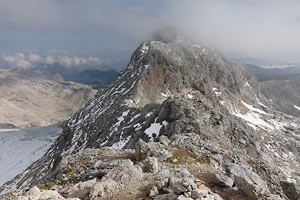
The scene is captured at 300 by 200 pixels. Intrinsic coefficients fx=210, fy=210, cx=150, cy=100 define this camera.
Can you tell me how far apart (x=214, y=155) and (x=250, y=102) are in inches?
7553

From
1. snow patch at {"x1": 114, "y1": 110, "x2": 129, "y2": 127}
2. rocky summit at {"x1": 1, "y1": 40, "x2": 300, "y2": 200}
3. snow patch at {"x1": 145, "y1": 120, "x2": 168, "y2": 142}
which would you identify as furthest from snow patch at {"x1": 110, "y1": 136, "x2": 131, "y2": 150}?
snow patch at {"x1": 114, "y1": 110, "x2": 129, "y2": 127}

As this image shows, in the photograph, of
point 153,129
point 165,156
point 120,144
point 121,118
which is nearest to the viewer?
point 165,156

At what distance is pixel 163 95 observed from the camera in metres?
103

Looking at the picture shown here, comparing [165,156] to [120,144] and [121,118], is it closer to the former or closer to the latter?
[120,144]

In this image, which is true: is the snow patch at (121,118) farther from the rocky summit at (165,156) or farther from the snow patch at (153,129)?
the snow patch at (153,129)

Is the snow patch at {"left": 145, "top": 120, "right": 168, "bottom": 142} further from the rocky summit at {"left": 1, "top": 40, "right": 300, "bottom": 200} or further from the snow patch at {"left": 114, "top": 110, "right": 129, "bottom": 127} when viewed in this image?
the snow patch at {"left": 114, "top": 110, "right": 129, "bottom": 127}

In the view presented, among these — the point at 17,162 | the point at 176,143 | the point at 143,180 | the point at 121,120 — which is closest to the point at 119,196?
the point at 143,180

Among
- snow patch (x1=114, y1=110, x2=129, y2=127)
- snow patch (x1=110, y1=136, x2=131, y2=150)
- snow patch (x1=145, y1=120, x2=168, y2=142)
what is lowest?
snow patch (x1=110, y1=136, x2=131, y2=150)

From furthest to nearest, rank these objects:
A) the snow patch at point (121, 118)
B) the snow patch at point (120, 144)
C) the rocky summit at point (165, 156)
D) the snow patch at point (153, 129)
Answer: the snow patch at point (121, 118), the snow patch at point (120, 144), the snow patch at point (153, 129), the rocky summit at point (165, 156)

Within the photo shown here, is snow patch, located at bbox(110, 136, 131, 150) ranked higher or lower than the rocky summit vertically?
lower

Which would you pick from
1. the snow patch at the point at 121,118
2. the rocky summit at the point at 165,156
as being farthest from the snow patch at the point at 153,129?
the snow patch at the point at 121,118

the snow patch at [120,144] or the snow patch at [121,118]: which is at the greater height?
the snow patch at [121,118]

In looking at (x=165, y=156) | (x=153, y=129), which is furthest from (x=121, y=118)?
(x=165, y=156)

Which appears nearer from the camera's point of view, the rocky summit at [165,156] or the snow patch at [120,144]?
the rocky summit at [165,156]
